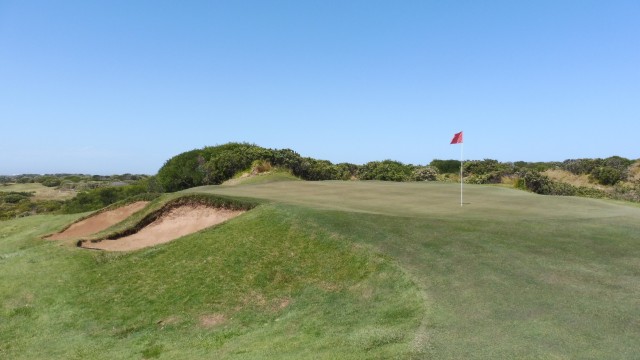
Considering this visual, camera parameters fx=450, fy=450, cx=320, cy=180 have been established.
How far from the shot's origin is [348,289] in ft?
39.5

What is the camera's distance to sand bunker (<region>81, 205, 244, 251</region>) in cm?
1958

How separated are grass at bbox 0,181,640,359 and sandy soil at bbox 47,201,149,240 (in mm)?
4683

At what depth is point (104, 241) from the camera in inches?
794

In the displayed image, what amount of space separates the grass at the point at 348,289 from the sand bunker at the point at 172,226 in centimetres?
166

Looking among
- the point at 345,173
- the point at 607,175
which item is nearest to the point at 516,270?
the point at 345,173

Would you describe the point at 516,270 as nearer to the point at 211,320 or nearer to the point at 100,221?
the point at 211,320

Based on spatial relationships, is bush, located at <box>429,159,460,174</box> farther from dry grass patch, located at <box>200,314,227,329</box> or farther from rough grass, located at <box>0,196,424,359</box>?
dry grass patch, located at <box>200,314,227,329</box>

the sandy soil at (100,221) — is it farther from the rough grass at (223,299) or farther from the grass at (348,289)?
the rough grass at (223,299)

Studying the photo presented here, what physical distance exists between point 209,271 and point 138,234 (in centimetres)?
815

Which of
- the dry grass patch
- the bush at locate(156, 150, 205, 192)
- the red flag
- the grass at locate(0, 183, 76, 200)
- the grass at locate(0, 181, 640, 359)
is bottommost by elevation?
the grass at locate(0, 183, 76, 200)

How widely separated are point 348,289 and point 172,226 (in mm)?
11896

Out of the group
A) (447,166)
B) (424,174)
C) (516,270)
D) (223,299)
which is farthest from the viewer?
(447,166)

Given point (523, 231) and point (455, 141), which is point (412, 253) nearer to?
Answer: point (523, 231)

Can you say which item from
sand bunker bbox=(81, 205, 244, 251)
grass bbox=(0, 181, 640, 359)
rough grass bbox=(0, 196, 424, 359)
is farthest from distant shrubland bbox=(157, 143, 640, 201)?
rough grass bbox=(0, 196, 424, 359)
